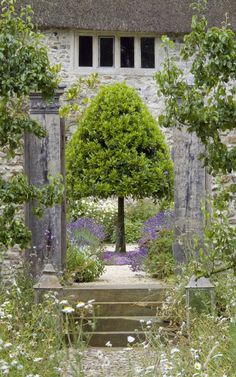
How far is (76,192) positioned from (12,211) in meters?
7.59

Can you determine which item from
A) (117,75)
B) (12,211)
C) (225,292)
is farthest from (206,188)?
(117,75)

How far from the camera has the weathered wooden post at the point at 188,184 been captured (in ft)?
30.7

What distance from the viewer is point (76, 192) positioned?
47.3ft

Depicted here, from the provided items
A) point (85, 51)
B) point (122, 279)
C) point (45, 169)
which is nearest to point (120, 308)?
point (122, 279)

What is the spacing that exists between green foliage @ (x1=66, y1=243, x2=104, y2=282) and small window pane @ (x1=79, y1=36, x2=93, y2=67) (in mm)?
11042

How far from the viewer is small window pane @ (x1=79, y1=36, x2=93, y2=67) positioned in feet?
68.1

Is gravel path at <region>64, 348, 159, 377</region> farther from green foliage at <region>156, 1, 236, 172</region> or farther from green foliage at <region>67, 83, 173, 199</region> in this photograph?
green foliage at <region>67, 83, 173, 199</region>

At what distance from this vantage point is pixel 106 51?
20938 millimetres

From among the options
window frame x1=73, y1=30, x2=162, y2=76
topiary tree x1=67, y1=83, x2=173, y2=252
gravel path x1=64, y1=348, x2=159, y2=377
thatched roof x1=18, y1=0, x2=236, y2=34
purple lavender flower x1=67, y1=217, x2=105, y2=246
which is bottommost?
gravel path x1=64, y1=348, x2=159, y2=377

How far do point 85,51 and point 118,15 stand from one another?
1.17 m

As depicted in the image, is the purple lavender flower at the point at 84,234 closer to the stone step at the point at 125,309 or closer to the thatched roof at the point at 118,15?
the stone step at the point at 125,309

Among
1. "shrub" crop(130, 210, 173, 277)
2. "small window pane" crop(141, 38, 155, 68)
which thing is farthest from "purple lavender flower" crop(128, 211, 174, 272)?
"small window pane" crop(141, 38, 155, 68)

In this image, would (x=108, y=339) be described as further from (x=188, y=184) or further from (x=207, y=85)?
(x=207, y=85)

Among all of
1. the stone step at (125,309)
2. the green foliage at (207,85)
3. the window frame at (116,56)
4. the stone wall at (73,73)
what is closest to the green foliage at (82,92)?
the stone wall at (73,73)
